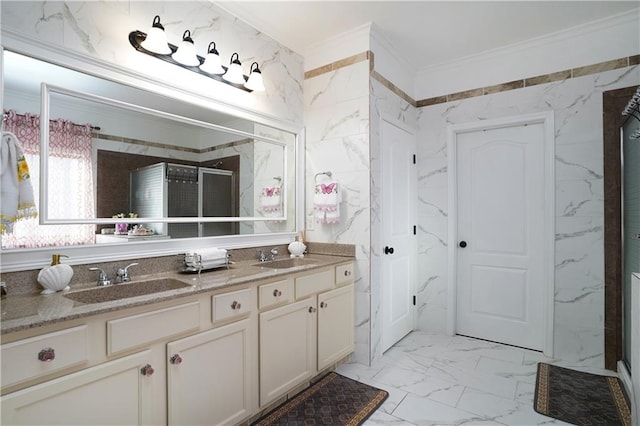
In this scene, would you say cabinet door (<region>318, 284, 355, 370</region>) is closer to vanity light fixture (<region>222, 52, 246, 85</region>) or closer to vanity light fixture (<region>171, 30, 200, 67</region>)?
vanity light fixture (<region>222, 52, 246, 85</region>)

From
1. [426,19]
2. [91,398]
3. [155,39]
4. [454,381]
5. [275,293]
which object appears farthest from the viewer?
[426,19]

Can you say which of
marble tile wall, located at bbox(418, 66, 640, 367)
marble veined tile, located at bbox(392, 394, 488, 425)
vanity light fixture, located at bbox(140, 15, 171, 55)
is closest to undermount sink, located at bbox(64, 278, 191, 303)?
vanity light fixture, located at bbox(140, 15, 171, 55)

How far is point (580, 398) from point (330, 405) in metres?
1.65

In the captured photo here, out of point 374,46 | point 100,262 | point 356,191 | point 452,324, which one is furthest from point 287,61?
point 452,324

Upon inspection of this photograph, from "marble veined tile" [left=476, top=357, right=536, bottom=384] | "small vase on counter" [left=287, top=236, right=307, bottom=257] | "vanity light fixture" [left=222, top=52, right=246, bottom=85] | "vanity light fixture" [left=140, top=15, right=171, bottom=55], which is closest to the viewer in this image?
"vanity light fixture" [left=140, top=15, right=171, bottom=55]

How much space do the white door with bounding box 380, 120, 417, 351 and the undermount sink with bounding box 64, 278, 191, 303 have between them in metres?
1.70

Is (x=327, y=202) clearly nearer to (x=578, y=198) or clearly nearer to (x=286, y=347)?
(x=286, y=347)

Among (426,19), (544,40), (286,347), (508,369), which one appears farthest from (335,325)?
(544,40)

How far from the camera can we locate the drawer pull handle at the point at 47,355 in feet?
3.83

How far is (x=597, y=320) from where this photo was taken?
272 centimetres

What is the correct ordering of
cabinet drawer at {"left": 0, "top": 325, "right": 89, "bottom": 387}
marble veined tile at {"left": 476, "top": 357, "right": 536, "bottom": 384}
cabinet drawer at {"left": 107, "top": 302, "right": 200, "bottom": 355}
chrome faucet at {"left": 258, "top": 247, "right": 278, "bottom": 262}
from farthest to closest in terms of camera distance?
chrome faucet at {"left": 258, "top": 247, "right": 278, "bottom": 262}
marble veined tile at {"left": 476, "top": 357, "right": 536, "bottom": 384}
cabinet drawer at {"left": 107, "top": 302, "right": 200, "bottom": 355}
cabinet drawer at {"left": 0, "top": 325, "right": 89, "bottom": 387}

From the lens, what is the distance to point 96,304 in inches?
53.4

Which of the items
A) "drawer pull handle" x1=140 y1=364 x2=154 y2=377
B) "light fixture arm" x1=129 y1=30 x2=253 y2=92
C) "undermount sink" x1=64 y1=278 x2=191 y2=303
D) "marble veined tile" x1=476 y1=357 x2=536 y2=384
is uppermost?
"light fixture arm" x1=129 y1=30 x2=253 y2=92

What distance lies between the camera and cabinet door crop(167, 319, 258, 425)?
1556mm
